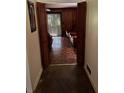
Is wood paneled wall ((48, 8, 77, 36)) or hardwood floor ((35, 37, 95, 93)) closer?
hardwood floor ((35, 37, 95, 93))

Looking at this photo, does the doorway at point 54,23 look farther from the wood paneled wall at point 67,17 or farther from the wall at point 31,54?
the wall at point 31,54

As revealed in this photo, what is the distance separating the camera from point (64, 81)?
4008 mm

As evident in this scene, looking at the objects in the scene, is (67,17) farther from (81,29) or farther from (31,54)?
(31,54)

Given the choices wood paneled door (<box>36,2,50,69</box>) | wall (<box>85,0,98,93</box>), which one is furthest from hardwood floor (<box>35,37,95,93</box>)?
wood paneled door (<box>36,2,50,69</box>)

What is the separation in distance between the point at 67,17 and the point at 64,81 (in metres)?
8.18

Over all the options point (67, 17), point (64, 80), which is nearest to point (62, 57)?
point (64, 80)

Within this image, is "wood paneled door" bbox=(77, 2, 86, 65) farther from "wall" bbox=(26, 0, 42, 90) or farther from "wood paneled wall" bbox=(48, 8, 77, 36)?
"wood paneled wall" bbox=(48, 8, 77, 36)

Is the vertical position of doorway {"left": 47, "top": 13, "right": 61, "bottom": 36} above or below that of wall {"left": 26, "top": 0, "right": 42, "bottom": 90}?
above

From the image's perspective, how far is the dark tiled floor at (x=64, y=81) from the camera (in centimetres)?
353

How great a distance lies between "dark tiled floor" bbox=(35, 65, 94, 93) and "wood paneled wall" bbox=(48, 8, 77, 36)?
22.6 ft

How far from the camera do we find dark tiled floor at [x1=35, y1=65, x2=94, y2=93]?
3533 mm
